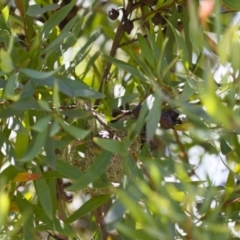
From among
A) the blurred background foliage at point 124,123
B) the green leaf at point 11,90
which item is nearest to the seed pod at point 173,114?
the blurred background foliage at point 124,123

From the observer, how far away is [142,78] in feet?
2.43

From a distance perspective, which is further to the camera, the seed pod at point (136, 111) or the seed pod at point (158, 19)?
the seed pod at point (158, 19)

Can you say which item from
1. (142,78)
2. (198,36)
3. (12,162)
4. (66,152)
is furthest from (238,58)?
(66,152)

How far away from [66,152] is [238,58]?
391 mm

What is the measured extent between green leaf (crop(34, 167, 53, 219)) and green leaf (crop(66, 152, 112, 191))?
6cm

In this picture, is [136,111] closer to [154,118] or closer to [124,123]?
[124,123]

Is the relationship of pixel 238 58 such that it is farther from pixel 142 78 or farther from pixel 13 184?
pixel 13 184

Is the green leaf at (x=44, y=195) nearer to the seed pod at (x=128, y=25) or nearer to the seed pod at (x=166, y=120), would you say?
the seed pod at (x=166, y=120)

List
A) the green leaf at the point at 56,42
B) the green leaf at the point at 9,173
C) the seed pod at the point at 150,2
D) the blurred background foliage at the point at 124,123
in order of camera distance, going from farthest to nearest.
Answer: the seed pod at the point at 150,2
the green leaf at the point at 9,173
the green leaf at the point at 56,42
the blurred background foliage at the point at 124,123

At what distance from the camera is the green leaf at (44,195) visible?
2.57ft

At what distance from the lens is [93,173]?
0.73 meters

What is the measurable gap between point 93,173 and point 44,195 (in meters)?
0.09

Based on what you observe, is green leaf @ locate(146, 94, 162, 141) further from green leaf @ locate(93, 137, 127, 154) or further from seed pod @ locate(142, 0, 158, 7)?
seed pod @ locate(142, 0, 158, 7)

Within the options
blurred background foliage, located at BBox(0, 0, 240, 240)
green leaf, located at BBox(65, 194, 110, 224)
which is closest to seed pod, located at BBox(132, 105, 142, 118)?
blurred background foliage, located at BBox(0, 0, 240, 240)
